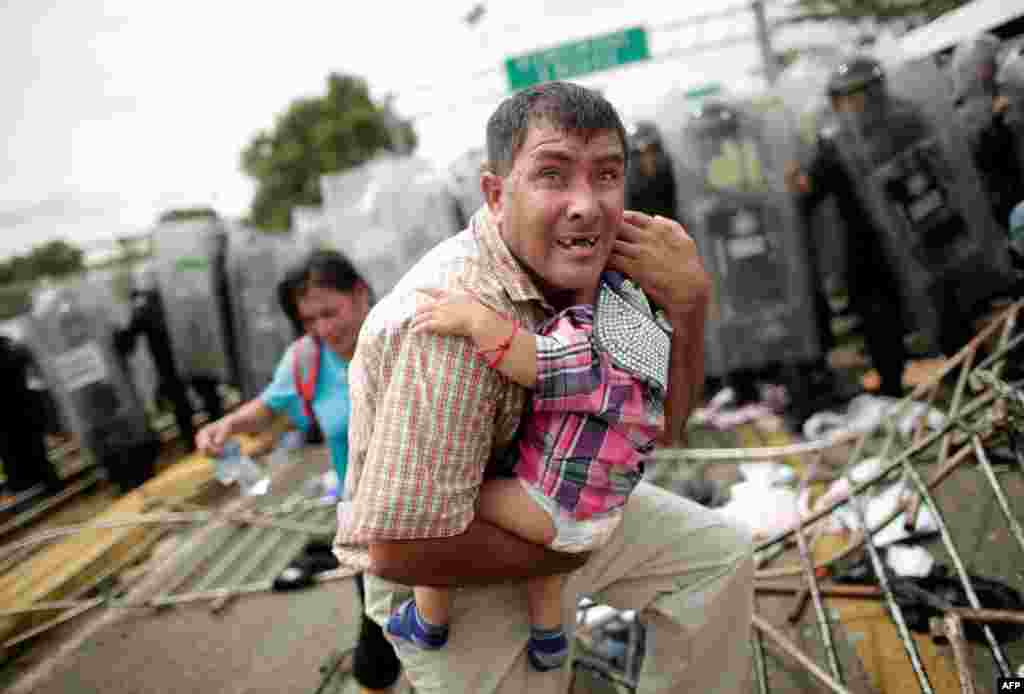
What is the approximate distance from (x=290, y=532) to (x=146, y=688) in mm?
1357

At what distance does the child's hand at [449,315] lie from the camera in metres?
1.05

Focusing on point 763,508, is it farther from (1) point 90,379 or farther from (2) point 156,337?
(2) point 156,337

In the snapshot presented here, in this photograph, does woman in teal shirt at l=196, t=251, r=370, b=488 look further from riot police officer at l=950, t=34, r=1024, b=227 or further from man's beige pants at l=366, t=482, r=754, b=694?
riot police officer at l=950, t=34, r=1024, b=227

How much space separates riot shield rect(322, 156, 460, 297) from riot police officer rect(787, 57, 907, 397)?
121 inches

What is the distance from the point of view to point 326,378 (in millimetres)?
2107

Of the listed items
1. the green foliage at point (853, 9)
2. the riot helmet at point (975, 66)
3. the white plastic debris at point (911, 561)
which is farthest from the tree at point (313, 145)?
the white plastic debris at point (911, 561)

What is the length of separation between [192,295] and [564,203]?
581cm

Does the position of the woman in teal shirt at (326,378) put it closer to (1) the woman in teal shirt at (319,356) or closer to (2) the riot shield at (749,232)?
(1) the woman in teal shirt at (319,356)

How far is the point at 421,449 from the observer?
42.0 inches

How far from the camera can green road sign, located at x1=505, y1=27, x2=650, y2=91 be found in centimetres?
906

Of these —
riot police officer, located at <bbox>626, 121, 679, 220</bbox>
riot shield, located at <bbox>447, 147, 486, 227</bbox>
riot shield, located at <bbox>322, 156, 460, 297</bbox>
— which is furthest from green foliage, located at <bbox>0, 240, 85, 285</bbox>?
riot police officer, located at <bbox>626, 121, 679, 220</bbox>

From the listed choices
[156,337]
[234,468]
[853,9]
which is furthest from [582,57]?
[234,468]

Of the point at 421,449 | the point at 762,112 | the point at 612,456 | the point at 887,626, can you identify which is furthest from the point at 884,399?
the point at 421,449

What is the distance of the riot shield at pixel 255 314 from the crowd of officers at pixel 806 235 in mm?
310
